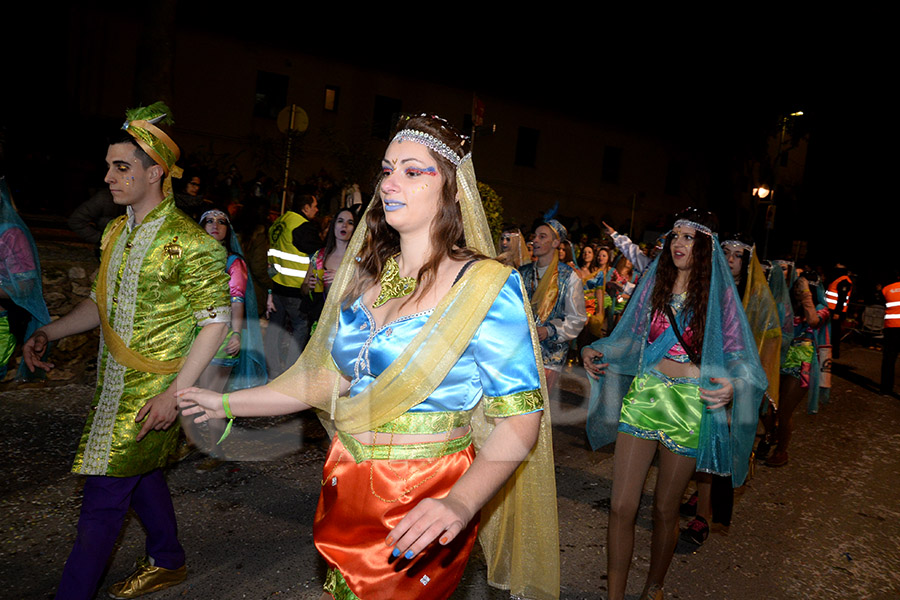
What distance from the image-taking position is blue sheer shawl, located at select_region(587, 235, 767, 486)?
3602mm

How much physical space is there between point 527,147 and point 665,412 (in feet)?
88.5

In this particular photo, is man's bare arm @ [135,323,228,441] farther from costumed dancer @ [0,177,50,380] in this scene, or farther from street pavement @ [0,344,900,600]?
costumed dancer @ [0,177,50,380]

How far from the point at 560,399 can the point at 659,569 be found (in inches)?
209

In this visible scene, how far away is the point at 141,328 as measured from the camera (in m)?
3.02

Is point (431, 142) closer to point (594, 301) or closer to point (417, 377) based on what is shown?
point (417, 377)

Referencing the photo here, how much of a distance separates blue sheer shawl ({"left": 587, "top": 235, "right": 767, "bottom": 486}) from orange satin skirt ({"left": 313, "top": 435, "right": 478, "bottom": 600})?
209 centimetres

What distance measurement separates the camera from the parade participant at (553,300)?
566cm

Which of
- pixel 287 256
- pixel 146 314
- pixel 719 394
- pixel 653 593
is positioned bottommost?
pixel 653 593

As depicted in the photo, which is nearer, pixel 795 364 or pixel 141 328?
pixel 141 328

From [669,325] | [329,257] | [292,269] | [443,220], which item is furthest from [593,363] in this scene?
[292,269]

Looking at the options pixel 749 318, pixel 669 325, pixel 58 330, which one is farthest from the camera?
pixel 749 318

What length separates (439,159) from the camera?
6.81 feet

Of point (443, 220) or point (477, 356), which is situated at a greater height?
point (443, 220)

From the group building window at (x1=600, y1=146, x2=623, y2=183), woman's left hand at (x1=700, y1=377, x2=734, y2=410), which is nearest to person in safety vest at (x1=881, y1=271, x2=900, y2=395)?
woman's left hand at (x1=700, y1=377, x2=734, y2=410)
